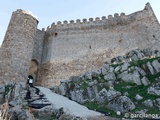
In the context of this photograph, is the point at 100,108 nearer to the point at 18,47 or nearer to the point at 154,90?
the point at 154,90

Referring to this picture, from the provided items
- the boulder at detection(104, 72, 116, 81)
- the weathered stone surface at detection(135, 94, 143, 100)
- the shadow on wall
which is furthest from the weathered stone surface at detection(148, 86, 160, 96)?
the shadow on wall

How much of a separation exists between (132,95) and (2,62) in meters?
12.0

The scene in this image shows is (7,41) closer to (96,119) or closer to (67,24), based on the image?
(67,24)

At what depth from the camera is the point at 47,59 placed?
77.9 ft

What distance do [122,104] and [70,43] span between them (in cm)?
1299

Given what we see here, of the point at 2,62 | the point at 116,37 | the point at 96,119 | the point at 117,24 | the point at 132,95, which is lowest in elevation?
the point at 96,119

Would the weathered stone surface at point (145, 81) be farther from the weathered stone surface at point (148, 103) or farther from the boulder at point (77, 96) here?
the boulder at point (77, 96)

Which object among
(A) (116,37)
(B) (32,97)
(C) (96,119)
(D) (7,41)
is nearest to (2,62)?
(D) (7,41)

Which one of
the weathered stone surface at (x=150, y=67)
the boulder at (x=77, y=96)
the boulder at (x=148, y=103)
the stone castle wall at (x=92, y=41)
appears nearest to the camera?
the boulder at (x=148, y=103)

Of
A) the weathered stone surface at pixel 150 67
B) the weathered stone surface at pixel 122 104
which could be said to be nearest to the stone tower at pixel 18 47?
the weathered stone surface at pixel 122 104

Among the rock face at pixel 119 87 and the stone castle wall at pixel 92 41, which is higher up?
the stone castle wall at pixel 92 41

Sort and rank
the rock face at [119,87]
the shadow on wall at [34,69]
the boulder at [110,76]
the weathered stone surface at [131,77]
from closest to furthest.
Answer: the rock face at [119,87], the weathered stone surface at [131,77], the boulder at [110,76], the shadow on wall at [34,69]

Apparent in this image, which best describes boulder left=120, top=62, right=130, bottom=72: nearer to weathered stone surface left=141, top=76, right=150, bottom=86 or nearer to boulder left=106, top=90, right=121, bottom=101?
weathered stone surface left=141, top=76, right=150, bottom=86

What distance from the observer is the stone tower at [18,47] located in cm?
1916
